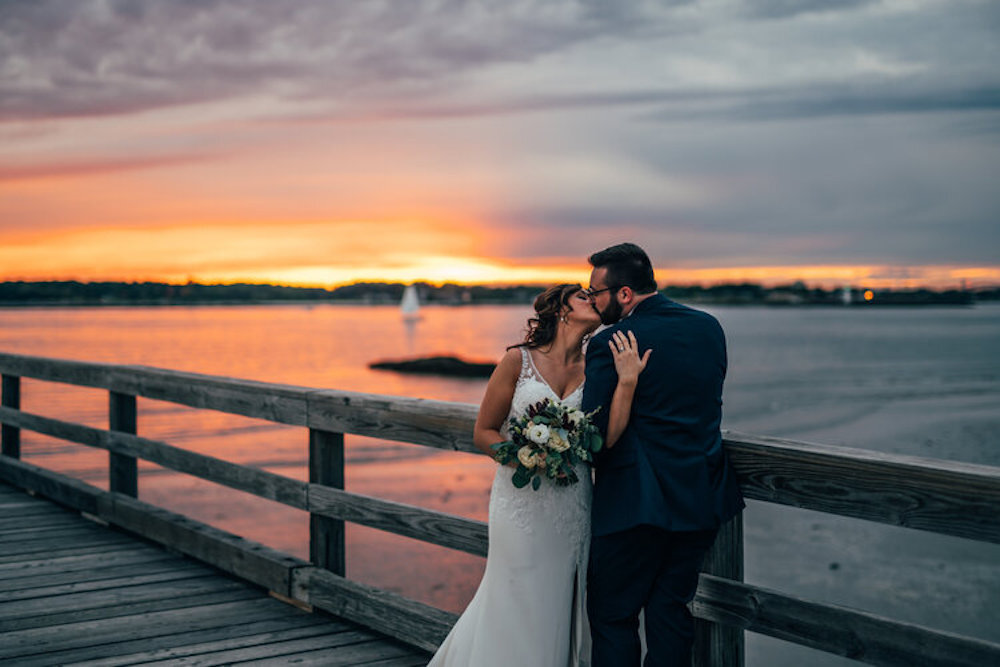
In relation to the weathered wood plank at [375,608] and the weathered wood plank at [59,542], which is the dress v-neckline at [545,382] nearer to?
the weathered wood plank at [375,608]

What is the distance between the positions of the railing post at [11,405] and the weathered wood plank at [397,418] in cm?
486

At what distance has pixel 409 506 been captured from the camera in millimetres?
4289

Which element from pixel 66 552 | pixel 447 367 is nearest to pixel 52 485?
pixel 66 552

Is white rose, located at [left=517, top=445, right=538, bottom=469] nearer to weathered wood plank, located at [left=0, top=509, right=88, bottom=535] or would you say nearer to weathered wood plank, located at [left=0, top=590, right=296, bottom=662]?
weathered wood plank, located at [left=0, top=590, right=296, bottom=662]

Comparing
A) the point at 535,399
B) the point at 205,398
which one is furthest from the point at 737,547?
the point at 205,398

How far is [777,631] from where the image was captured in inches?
114

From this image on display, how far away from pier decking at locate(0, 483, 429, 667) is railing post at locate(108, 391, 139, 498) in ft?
1.58

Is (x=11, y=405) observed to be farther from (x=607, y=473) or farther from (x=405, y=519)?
(x=607, y=473)

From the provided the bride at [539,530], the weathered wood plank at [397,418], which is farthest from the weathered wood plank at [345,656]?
the weathered wood plank at [397,418]

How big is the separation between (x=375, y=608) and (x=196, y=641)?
871 millimetres

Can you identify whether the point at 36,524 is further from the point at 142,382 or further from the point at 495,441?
the point at 495,441

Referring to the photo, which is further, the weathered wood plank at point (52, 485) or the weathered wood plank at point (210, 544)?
the weathered wood plank at point (52, 485)

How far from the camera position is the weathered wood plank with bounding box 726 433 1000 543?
2.45 meters

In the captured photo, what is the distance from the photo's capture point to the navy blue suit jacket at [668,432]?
2838 millimetres
